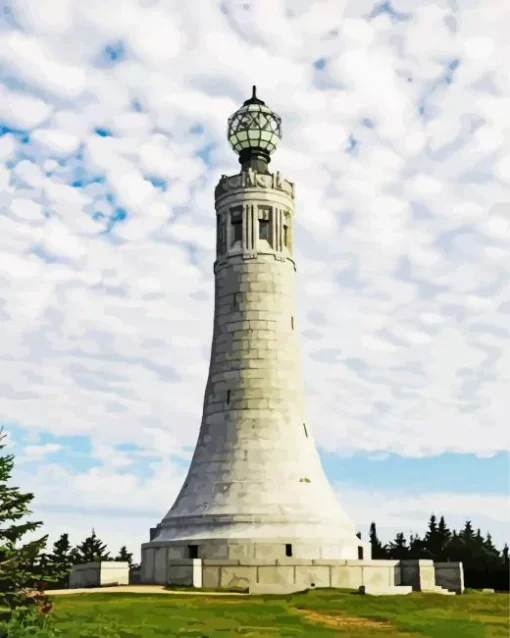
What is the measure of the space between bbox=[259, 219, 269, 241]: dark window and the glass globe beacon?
4.99 m

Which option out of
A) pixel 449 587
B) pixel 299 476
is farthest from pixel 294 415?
pixel 449 587

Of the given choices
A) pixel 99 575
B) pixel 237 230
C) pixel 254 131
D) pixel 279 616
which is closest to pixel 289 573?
pixel 99 575

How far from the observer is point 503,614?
36438mm

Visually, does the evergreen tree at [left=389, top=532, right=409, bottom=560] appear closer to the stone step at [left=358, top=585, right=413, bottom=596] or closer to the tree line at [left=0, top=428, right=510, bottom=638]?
the tree line at [left=0, top=428, right=510, bottom=638]

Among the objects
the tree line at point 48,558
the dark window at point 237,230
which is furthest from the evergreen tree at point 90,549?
the dark window at point 237,230

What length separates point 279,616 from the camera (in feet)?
105

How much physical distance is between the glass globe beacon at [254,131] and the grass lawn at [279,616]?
1123 inches

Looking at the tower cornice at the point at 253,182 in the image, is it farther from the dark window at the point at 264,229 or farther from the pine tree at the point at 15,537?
the pine tree at the point at 15,537

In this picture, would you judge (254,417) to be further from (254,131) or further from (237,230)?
(254,131)

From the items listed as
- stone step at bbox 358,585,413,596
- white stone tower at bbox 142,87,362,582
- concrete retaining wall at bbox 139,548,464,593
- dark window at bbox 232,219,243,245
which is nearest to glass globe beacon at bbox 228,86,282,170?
white stone tower at bbox 142,87,362,582

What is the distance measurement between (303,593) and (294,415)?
1275cm

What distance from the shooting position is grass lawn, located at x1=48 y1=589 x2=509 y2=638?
28078mm

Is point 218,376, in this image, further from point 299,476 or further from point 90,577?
point 90,577

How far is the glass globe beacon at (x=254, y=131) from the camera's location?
2185 inches
